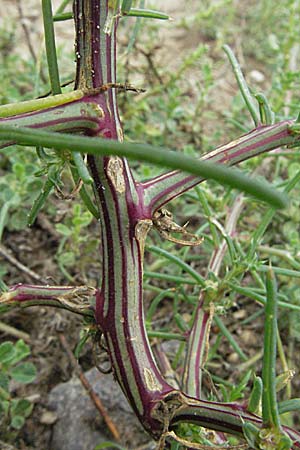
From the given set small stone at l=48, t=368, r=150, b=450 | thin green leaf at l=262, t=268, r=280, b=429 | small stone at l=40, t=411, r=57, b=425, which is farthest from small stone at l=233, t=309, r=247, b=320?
thin green leaf at l=262, t=268, r=280, b=429

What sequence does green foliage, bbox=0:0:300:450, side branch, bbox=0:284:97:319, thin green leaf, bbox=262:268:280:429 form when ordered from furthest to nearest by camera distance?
1. green foliage, bbox=0:0:300:450
2. side branch, bbox=0:284:97:319
3. thin green leaf, bbox=262:268:280:429

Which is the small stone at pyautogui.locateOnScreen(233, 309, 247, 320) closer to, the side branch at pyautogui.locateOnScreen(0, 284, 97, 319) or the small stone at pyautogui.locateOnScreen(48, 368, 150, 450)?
the small stone at pyautogui.locateOnScreen(48, 368, 150, 450)

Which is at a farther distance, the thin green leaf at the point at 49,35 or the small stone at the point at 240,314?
the small stone at the point at 240,314

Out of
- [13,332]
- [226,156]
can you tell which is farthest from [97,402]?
[226,156]

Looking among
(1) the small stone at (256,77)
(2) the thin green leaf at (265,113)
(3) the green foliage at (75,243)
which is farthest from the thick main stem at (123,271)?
(1) the small stone at (256,77)

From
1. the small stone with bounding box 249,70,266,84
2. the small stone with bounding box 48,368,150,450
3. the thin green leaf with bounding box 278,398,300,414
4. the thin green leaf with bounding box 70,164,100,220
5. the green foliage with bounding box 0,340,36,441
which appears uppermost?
the small stone with bounding box 249,70,266,84

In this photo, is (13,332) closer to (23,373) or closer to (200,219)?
(23,373)

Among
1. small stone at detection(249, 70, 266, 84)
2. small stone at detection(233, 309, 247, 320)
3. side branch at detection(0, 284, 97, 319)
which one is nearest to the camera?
side branch at detection(0, 284, 97, 319)

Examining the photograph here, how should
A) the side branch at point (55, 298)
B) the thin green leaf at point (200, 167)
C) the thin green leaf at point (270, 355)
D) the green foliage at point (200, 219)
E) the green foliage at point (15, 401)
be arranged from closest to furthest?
the thin green leaf at point (200, 167)
the thin green leaf at point (270, 355)
the side branch at point (55, 298)
the green foliage at point (200, 219)
the green foliage at point (15, 401)

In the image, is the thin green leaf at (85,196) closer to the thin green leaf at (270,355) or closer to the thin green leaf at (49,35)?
the thin green leaf at (49,35)

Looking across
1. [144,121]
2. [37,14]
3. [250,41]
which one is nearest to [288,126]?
[144,121]
